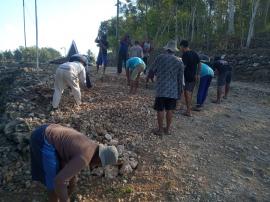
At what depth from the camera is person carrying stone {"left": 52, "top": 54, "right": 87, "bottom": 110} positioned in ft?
25.3

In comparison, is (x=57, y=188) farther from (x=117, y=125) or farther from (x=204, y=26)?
(x=204, y=26)

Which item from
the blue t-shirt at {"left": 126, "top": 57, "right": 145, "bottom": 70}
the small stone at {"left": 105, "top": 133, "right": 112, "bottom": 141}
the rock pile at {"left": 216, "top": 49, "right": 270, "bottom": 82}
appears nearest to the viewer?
the small stone at {"left": 105, "top": 133, "right": 112, "bottom": 141}

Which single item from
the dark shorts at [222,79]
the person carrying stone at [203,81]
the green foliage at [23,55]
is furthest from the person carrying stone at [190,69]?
the green foliage at [23,55]

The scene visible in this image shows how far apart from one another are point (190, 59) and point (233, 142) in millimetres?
1901

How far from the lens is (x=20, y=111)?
8.43 metres

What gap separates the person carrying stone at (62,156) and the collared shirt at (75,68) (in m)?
3.58

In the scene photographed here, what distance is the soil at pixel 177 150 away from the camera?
5766 millimetres

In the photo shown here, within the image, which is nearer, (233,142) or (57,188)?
(57,188)

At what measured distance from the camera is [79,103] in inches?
327

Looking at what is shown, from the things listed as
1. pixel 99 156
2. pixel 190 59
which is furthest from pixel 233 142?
pixel 99 156

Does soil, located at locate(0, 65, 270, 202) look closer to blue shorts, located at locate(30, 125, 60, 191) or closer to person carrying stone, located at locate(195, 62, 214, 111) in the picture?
person carrying stone, located at locate(195, 62, 214, 111)

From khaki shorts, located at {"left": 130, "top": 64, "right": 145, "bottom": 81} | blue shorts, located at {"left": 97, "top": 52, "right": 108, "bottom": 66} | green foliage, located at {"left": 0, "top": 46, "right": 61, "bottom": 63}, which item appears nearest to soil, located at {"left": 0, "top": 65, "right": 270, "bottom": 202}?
khaki shorts, located at {"left": 130, "top": 64, "right": 145, "bottom": 81}

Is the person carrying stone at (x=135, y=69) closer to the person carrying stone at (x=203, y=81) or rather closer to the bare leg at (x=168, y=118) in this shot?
the person carrying stone at (x=203, y=81)

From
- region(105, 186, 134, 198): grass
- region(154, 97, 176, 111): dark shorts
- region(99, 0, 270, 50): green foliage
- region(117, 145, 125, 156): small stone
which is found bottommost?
region(105, 186, 134, 198): grass
